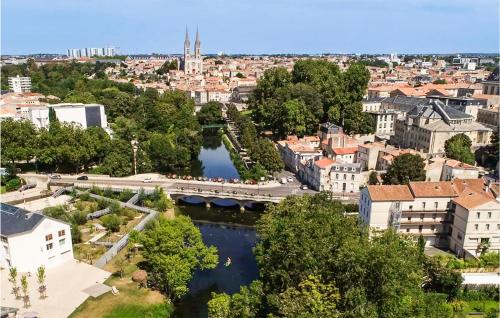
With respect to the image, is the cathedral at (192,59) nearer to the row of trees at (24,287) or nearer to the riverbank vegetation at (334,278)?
the row of trees at (24,287)

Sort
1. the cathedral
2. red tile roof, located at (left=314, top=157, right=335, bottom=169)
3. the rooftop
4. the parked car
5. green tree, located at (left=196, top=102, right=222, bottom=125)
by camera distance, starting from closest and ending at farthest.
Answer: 1. the rooftop
2. red tile roof, located at (left=314, top=157, right=335, bottom=169)
3. the parked car
4. green tree, located at (left=196, top=102, right=222, bottom=125)
5. the cathedral

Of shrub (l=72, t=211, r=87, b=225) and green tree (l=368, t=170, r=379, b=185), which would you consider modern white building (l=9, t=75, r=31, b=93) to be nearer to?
shrub (l=72, t=211, r=87, b=225)

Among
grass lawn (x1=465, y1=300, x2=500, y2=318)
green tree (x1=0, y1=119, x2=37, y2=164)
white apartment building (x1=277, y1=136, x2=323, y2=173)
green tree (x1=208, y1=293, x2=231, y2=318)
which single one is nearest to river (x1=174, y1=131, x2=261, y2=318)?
green tree (x1=208, y1=293, x2=231, y2=318)

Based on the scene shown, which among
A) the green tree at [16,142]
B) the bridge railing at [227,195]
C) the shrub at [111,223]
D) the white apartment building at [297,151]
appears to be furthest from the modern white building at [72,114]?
the white apartment building at [297,151]

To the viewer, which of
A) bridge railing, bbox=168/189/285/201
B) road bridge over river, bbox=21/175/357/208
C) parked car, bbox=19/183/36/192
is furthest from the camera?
parked car, bbox=19/183/36/192

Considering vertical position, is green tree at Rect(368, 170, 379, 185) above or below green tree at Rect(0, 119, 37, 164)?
below

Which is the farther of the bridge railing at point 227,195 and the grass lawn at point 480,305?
the bridge railing at point 227,195

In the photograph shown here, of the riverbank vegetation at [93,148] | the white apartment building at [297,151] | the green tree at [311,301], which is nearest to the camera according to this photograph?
the green tree at [311,301]

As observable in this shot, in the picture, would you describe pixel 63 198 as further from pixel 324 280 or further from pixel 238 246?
pixel 324 280
